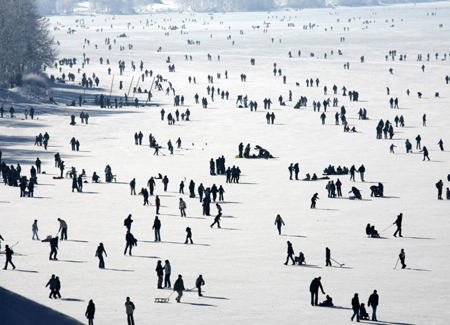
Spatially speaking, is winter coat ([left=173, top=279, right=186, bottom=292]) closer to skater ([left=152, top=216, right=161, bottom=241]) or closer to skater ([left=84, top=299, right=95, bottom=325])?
skater ([left=84, top=299, right=95, bottom=325])

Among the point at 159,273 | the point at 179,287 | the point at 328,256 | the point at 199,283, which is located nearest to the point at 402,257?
the point at 328,256

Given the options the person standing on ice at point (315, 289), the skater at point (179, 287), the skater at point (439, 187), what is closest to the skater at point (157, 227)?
the skater at point (179, 287)

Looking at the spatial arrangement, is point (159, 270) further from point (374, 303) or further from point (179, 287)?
point (374, 303)

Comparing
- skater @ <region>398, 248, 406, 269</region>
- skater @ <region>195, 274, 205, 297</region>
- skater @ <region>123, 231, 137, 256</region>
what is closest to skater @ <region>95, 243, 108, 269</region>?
skater @ <region>123, 231, 137, 256</region>

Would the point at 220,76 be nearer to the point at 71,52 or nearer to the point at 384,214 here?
the point at 71,52

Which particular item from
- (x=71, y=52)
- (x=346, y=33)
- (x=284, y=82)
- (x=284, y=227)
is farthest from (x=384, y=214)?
(x=346, y=33)

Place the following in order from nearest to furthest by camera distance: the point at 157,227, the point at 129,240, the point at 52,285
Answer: the point at 52,285
the point at 129,240
the point at 157,227

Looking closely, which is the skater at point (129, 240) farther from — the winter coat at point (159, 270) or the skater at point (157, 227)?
the winter coat at point (159, 270)

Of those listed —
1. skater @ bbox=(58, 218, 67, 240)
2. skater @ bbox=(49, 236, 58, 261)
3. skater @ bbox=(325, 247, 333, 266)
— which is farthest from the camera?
skater @ bbox=(58, 218, 67, 240)

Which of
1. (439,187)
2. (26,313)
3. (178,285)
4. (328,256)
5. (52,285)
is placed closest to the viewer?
(26,313)
